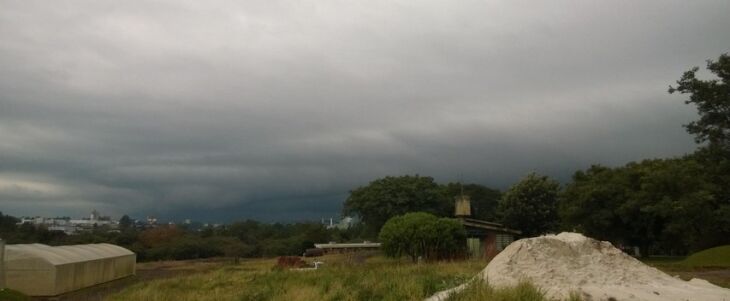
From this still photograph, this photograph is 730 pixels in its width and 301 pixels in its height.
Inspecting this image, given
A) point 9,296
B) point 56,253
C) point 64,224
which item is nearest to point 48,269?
point 56,253

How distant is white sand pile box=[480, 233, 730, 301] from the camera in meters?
12.2

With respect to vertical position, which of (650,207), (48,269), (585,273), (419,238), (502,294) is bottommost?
(48,269)

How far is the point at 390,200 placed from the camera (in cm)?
5756

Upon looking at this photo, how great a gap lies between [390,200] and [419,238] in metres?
29.4

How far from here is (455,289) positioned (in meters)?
11.5

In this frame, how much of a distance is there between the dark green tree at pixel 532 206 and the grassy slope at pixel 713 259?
25.0 metres

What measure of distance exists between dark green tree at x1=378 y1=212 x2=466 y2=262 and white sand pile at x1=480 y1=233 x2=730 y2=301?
42.6 feet

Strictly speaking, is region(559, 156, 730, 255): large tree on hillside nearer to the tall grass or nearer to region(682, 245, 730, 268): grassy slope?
region(682, 245, 730, 268): grassy slope

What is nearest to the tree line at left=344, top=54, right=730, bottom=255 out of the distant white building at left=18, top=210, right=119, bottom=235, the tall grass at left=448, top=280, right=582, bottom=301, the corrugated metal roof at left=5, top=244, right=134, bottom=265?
the tall grass at left=448, top=280, right=582, bottom=301

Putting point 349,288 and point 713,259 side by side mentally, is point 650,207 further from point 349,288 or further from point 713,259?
point 349,288

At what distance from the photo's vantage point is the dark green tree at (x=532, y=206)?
5525 cm

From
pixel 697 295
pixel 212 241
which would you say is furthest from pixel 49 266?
pixel 212 241

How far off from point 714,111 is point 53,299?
34.7m

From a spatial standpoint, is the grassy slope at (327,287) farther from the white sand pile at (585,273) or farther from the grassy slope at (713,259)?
the grassy slope at (713,259)
